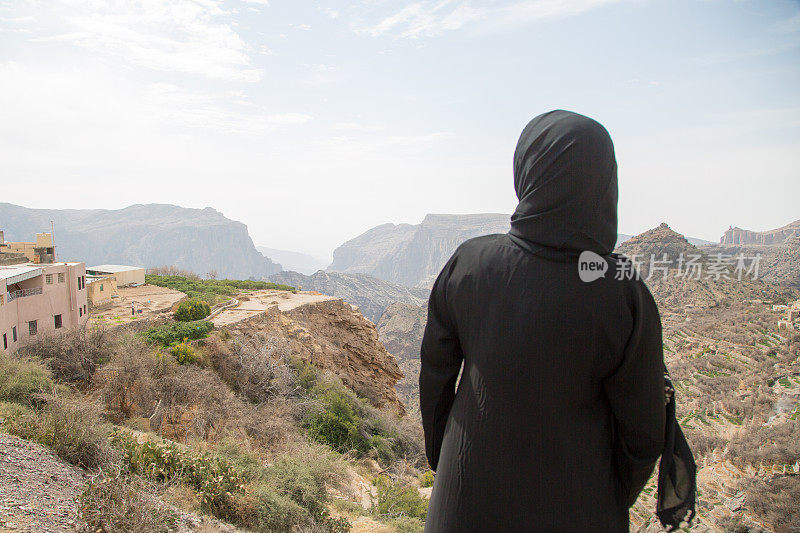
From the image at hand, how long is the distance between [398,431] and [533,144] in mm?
13436

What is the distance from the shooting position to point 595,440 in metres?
1.31

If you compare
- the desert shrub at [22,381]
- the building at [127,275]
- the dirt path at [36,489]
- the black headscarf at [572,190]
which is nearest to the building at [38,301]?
the desert shrub at [22,381]

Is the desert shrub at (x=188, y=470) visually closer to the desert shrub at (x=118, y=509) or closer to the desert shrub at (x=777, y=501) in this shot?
the desert shrub at (x=118, y=509)

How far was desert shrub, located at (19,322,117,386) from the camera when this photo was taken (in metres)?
9.51

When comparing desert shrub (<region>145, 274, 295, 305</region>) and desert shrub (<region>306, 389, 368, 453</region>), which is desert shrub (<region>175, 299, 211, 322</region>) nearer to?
desert shrub (<region>145, 274, 295, 305</region>)

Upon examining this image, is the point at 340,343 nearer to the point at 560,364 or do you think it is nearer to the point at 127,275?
the point at 127,275

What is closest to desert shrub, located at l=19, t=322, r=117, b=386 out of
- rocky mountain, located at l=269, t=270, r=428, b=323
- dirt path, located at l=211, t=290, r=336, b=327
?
dirt path, located at l=211, t=290, r=336, b=327

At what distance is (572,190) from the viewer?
1299mm

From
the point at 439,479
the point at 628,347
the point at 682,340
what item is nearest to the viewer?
the point at 628,347

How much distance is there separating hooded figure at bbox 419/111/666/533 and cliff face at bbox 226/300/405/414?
13905 mm

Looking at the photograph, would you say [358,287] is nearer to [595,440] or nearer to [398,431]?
[398,431]

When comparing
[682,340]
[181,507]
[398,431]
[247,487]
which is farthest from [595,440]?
[682,340]

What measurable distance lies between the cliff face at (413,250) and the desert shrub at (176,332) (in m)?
115

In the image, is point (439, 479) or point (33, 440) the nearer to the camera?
point (439, 479)
